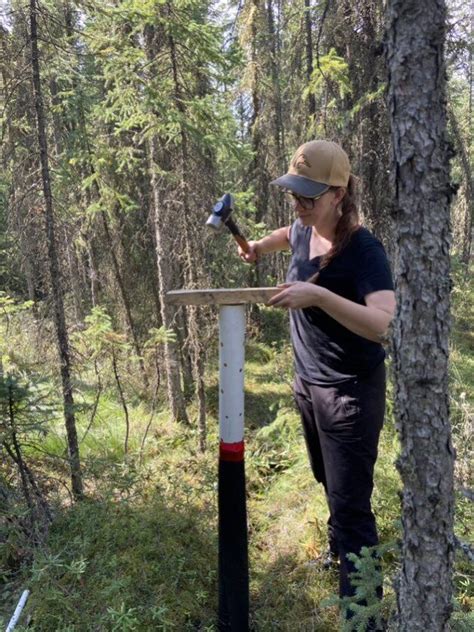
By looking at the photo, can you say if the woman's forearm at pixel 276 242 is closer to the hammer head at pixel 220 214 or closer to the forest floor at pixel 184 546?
the hammer head at pixel 220 214

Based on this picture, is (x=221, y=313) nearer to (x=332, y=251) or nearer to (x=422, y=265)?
(x=332, y=251)

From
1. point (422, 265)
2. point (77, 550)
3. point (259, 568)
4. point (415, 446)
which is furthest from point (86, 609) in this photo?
point (422, 265)

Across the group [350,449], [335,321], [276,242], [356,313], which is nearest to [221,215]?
[276,242]

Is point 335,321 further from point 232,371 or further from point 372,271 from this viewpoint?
point 232,371

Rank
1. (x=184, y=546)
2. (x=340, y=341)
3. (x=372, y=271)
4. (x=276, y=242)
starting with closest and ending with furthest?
(x=372, y=271)
(x=340, y=341)
(x=276, y=242)
(x=184, y=546)

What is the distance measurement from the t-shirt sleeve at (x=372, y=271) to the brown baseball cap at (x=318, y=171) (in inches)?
14.2

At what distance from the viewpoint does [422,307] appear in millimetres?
1393

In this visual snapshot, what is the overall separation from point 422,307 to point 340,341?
975mm

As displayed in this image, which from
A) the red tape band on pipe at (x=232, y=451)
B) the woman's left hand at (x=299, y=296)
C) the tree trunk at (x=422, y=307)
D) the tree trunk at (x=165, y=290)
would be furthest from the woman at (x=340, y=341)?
the tree trunk at (x=165, y=290)

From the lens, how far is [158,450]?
5695 millimetres

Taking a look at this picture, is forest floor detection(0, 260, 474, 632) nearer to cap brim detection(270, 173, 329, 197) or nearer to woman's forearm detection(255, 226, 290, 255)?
cap brim detection(270, 173, 329, 197)

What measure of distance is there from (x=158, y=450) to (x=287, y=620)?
318cm

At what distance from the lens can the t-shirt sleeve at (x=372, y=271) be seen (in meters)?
2.08

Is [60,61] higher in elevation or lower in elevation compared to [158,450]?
higher
